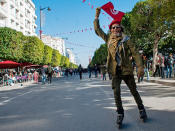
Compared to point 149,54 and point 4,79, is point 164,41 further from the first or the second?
point 4,79

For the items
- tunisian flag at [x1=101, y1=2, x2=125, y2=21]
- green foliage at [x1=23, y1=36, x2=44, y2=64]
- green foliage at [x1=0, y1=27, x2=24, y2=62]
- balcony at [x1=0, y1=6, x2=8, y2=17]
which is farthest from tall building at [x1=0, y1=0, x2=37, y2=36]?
tunisian flag at [x1=101, y1=2, x2=125, y2=21]

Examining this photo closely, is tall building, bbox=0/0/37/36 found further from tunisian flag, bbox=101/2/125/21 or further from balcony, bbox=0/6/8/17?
tunisian flag, bbox=101/2/125/21

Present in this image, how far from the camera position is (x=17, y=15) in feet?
157

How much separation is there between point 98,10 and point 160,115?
→ 242 cm

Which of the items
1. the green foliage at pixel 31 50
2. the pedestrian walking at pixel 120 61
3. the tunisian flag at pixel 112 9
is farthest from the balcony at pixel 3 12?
the pedestrian walking at pixel 120 61

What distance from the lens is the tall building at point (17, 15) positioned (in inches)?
1568

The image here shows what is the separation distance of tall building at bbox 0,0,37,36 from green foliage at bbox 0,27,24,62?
1008 centimetres

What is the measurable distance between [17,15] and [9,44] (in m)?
22.2

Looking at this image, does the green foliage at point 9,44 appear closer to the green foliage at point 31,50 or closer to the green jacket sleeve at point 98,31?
the green foliage at point 31,50

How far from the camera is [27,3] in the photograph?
5700 cm

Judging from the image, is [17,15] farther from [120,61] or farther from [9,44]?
[120,61]

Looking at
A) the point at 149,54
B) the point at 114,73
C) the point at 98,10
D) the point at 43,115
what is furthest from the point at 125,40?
the point at 149,54

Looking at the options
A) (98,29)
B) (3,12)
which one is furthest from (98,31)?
(3,12)

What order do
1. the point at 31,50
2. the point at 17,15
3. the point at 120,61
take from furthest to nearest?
the point at 17,15
the point at 31,50
the point at 120,61
